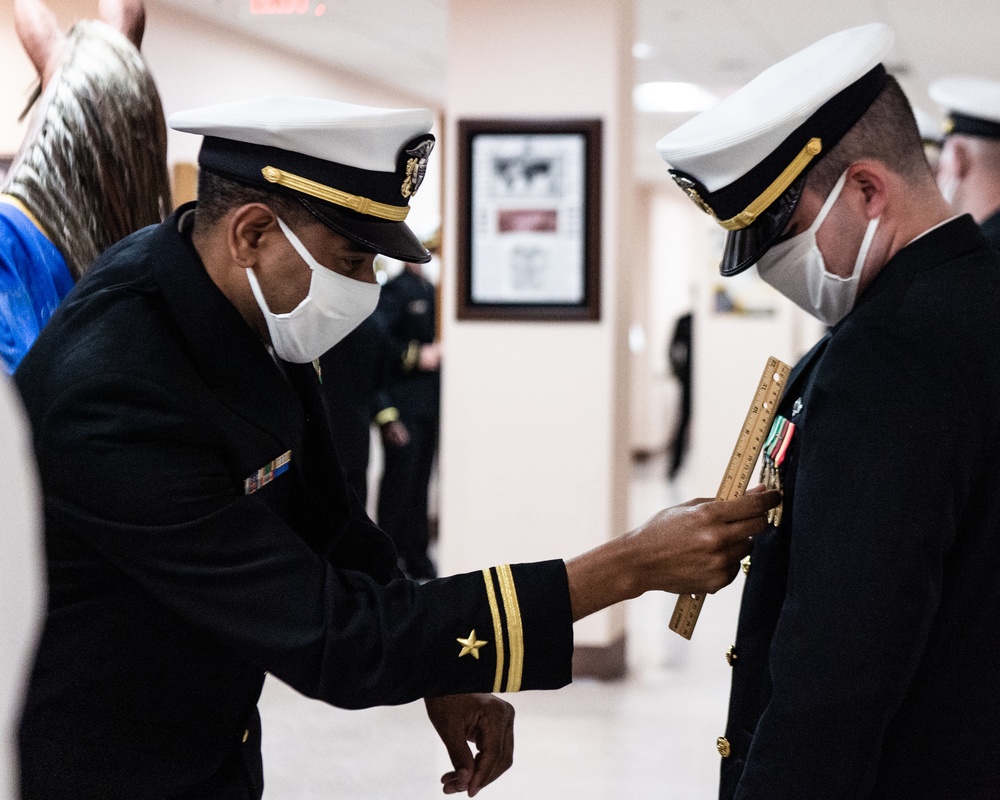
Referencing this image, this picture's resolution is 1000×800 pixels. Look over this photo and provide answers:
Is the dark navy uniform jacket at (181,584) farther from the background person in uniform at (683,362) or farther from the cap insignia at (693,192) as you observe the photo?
the background person in uniform at (683,362)

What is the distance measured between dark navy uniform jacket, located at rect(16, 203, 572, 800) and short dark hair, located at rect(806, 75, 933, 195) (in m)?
0.57

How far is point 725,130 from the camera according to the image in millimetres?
1345

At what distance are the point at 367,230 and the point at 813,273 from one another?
0.56 meters

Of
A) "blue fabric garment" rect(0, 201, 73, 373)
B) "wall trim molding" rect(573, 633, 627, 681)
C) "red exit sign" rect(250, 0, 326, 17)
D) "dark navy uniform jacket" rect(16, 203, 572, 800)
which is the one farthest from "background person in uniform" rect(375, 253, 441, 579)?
"dark navy uniform jacket" rect(16, 203, 572, 800)

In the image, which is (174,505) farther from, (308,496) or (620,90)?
(620,90)

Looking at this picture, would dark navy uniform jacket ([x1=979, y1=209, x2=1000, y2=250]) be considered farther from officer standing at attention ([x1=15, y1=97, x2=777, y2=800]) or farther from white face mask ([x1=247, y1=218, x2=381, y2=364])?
white face mask ([x1=247, y1=218, x2=381, y2=364])

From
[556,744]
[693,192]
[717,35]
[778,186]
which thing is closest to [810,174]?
[778,186]

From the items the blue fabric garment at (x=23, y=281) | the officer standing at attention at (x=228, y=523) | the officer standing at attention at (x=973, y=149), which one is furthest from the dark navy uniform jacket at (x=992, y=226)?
the blue fabric garment at (x=23, y=281)

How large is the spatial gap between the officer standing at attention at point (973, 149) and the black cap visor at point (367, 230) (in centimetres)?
192

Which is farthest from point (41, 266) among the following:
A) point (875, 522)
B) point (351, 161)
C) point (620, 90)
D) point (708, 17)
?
point (708, 17)

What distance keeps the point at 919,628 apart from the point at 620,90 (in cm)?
349

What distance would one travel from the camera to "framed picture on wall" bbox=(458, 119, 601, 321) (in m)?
4.38

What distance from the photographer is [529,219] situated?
447 centimetres

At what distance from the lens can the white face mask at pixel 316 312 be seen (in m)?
1.45
